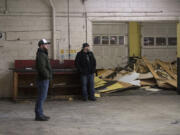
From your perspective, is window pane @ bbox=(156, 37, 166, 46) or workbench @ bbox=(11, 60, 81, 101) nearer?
workbench @ bbox=(11, 60, 81, 101)

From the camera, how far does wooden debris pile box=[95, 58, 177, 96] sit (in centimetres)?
1026

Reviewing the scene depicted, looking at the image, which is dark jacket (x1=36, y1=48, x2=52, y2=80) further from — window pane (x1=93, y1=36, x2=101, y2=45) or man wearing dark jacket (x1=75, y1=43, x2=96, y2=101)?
window pane (x1=93, y1=36, x2=101, y2=45)

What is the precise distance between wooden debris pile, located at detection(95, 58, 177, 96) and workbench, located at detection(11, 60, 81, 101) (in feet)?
3.56

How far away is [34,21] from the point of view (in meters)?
9.30

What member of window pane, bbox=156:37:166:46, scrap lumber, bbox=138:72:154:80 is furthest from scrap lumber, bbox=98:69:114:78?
window pane, bbox=156:37:166:46

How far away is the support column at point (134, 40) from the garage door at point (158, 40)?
22 centimetres

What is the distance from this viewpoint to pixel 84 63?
8.56m

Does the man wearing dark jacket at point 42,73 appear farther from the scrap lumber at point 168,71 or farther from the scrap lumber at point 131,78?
the scrap lumber at point 168,71

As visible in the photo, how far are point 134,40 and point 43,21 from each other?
20.7ft

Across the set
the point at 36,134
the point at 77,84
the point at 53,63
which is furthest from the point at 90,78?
the point at 36,134

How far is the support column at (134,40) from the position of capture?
47.2 feet

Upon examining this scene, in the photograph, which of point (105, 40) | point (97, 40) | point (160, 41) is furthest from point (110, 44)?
point (160, 41)

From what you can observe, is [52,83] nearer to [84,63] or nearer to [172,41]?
[84,63]

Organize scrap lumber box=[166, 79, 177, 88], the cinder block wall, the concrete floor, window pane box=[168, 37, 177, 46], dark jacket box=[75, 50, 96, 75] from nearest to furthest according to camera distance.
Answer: the concrete floor, dark jacket box=[75, 50, 96, 75], the cinder block wall, scrap lumber box=[166, 79, 177, 88], window pane box=[168, 37, 177, 46]
